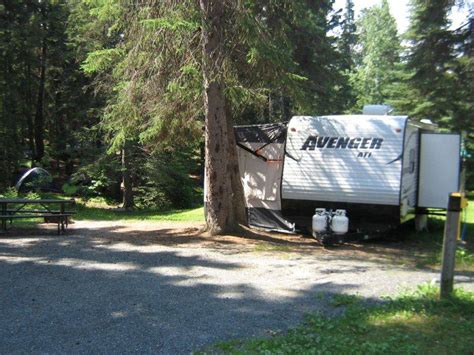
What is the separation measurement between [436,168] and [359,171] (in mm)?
2058

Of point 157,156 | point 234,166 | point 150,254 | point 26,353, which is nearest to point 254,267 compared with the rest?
point 150,254

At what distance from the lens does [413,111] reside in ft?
73.7

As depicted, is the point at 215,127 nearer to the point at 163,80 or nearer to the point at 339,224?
the point at 163,80

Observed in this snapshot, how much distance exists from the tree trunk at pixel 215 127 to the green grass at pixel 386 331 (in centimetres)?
547

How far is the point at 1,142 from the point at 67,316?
25.0 m

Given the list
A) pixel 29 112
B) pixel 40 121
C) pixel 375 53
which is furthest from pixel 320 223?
pixel 375 53

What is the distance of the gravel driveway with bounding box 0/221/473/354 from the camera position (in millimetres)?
4617

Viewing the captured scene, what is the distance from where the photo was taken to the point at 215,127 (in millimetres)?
10570

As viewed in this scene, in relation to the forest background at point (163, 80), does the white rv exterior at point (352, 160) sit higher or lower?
lower

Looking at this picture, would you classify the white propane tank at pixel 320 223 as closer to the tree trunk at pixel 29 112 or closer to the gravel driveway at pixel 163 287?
the gravel driveway at pixel 163 287

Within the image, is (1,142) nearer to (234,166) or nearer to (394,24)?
(234,166)

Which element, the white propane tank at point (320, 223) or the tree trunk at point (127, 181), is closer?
the white propane tank at point (320, 223)

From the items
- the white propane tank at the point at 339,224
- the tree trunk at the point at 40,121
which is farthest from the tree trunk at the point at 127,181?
the white propane tank at the point at 339,224

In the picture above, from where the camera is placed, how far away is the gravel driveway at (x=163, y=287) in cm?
462
